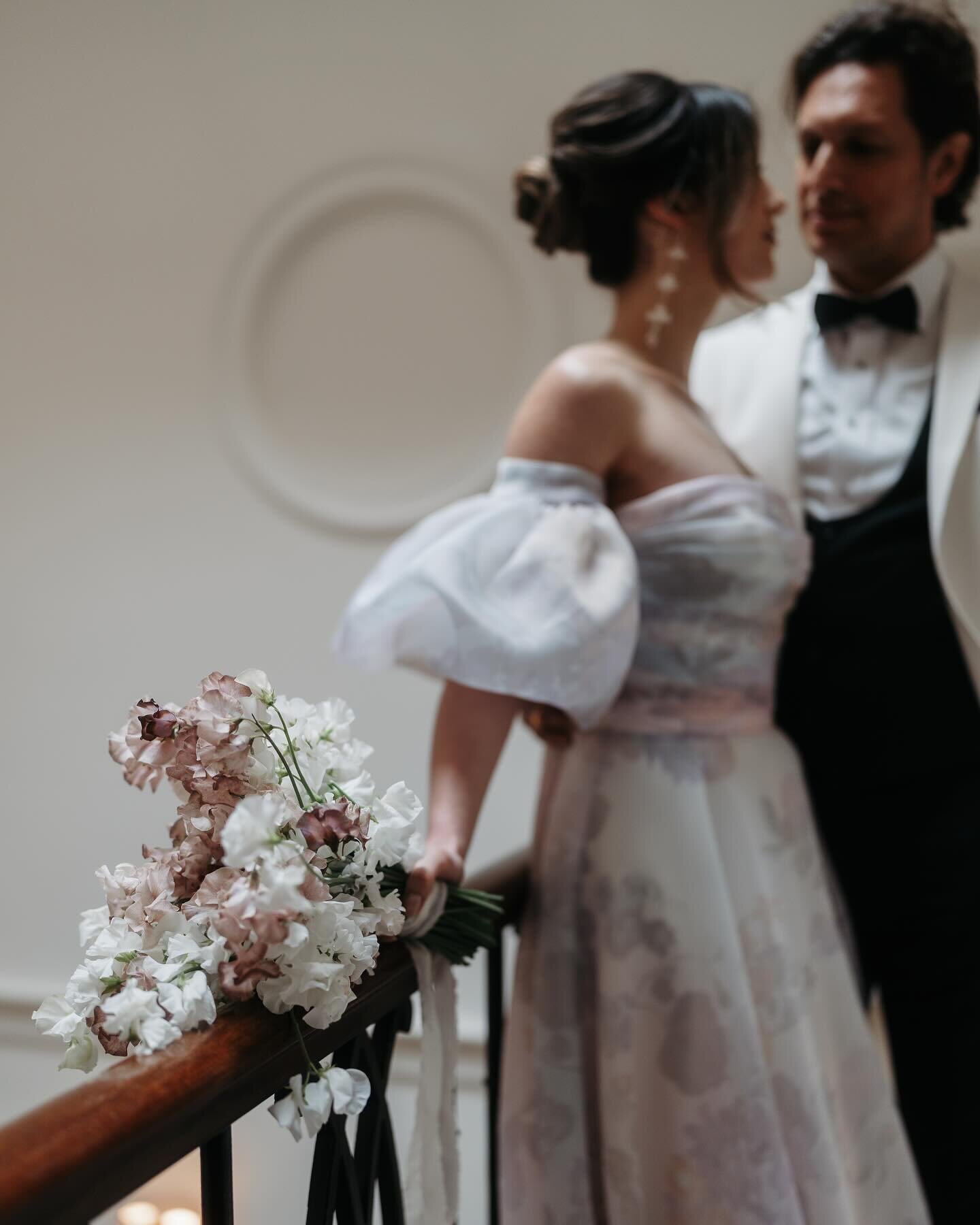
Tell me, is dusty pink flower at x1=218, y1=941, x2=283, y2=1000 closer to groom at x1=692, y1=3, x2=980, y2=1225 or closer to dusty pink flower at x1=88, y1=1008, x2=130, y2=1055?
dusty pink flower at x1=88, y1=1008, x2=130, y2=1055

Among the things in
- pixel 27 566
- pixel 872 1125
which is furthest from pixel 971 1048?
pixel 27 566

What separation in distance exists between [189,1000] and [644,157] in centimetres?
107

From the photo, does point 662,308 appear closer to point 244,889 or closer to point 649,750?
point 649,750

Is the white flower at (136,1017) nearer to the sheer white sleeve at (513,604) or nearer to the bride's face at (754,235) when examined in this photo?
the sheer white sleeve at (513,604)

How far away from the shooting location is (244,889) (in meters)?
0.59

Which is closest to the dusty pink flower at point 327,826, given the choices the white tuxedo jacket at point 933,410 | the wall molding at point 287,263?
the white tuxedo jacket at point 933,410

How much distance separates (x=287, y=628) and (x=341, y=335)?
738 mm

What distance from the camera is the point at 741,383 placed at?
1666 millimetres

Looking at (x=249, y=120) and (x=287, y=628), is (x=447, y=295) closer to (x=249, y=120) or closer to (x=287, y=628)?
(x=249, y=120)

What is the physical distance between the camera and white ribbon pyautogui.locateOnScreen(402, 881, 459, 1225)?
0.88 m

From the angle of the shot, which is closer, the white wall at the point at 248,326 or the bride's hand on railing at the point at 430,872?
the bride's hand on railing at the point at 430,872

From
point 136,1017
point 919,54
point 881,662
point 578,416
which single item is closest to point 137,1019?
point 136,1017

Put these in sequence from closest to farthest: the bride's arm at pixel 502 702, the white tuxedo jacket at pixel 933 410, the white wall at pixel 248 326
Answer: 1. the bride's arm at pixel 502 702
2. the white tuxedo jacket at pixel 933 410
3. the white wall at pixel 248 326

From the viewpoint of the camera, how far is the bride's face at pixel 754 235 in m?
1.34
